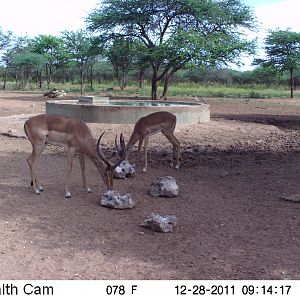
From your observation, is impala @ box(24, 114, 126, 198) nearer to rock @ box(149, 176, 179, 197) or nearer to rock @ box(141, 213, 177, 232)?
rock @ box(149, 176, 179, 197)

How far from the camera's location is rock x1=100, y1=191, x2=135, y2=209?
19.0 feet

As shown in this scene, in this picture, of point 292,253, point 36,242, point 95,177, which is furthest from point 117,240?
point 95,177

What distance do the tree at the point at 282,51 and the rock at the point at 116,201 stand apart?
32.2 meters

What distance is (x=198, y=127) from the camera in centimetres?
1299

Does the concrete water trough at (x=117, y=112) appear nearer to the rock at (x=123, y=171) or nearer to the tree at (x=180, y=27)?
the rock at (x=123, y=171)

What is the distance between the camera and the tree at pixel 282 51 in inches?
1421

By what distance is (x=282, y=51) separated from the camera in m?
37.2

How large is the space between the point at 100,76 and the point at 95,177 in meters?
58.9

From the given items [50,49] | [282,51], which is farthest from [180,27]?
[50,49]

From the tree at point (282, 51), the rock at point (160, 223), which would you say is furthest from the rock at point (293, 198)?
the tree at point (282, 51)

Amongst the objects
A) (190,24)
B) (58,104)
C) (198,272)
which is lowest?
(198,272)

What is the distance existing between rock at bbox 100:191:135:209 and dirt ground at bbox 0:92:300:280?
0.09 m

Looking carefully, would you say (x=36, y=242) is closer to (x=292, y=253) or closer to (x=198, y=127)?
A: (x=292, y=253)

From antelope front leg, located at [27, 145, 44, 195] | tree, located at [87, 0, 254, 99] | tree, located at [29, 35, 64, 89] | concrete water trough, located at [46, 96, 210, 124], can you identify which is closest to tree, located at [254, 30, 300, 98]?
tree, located at [87, 0, 254, 99]
